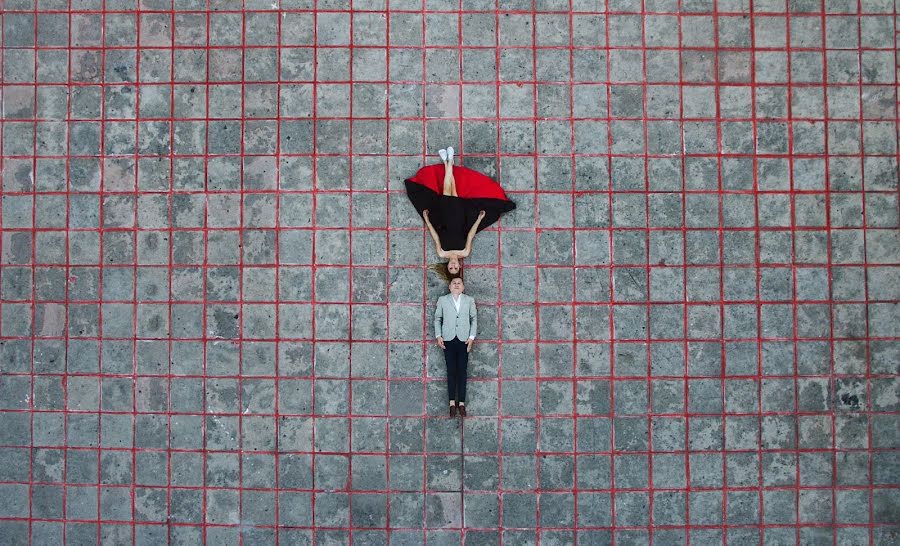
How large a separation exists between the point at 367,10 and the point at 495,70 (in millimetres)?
1186

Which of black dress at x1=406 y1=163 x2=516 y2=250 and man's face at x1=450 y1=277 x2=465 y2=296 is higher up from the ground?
black dress at x1=406 y1=163 x2=516 y2=250

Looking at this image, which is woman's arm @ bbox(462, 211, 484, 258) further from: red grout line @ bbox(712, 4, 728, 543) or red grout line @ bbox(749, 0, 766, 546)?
red grout line @ bbox(749, 0, 766, 546)

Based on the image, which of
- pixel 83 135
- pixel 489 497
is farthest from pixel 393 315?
pixel 83 135

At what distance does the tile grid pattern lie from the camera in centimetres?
573

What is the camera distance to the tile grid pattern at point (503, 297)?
226 inches

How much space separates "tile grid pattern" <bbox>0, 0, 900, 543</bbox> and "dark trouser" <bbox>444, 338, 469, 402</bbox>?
18 centimetres

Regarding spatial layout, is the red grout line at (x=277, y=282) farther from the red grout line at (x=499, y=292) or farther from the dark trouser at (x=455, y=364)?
the red grout line at (x=499, y=292)

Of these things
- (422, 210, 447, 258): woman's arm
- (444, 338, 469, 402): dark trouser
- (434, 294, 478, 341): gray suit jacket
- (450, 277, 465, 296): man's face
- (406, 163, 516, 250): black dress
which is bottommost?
(444, 338, 469, 402): dark trouser

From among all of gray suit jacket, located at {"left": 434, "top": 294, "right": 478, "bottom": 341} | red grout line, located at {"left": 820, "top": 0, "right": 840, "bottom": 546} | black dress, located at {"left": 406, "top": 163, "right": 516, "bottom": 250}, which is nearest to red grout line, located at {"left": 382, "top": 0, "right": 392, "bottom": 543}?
black dress, located at {"left": 406, "top": 163, "right": 516, "bottom": 250}

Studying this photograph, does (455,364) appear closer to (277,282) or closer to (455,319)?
(455,319)

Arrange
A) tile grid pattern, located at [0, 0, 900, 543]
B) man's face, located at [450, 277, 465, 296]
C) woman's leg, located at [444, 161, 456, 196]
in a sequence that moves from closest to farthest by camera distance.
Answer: man's face, located at [450, 277, 465, 296]
woman's leg, located at [444, 161, 456, 196]
tile grid pattern, located at [0, 0, 900, 543]

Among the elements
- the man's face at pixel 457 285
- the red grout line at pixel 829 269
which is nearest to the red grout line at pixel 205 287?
the man's face at pixel 457 285

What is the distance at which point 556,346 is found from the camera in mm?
5762

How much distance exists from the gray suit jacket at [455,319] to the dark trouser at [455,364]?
0.06m
